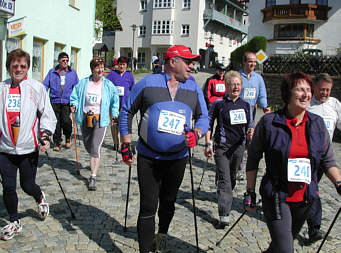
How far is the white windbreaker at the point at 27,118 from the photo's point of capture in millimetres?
4258

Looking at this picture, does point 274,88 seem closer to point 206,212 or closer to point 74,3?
point 74,3

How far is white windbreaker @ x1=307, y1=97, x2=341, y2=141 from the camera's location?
4957mm

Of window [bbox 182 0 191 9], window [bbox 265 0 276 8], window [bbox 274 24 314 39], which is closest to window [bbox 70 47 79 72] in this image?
window [bbox 274 24 314 39]

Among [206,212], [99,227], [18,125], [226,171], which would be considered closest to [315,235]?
[226,171]

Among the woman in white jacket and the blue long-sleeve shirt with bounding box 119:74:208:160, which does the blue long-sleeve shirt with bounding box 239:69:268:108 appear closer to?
the blue long-sleeve shirt with bounding box 119:74:208:160

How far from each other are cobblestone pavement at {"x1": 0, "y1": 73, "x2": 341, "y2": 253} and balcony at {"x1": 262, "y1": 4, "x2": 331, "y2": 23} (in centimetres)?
3737

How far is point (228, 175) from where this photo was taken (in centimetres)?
520

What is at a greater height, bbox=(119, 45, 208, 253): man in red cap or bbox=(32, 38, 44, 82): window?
bbox=(32, 38, 44, 82): window

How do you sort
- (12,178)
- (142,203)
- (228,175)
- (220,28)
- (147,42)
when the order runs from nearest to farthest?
(142,203), (12,178), (228,175), (147,42), (220,28)

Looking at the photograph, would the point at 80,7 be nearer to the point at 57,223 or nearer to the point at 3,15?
the point at 3,15

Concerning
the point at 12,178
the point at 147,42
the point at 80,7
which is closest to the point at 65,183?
the point at 12,178

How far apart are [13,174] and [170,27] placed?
48005 millimetres

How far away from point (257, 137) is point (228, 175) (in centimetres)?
195

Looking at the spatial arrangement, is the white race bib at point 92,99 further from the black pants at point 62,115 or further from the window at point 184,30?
the window at point 184,30
